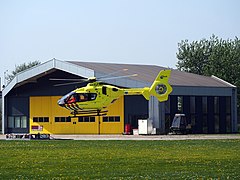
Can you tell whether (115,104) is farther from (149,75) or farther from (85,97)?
(85,97)

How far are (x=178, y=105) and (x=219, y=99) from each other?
18.1 feet

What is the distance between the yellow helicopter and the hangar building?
6460 mm

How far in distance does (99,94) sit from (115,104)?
1630cm

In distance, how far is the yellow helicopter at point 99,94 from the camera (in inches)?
2413

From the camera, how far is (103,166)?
2866 cm

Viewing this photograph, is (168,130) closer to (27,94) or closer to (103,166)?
(27,94)

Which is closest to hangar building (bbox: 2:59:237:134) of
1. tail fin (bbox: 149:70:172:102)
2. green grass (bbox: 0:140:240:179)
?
tail fin (bbox: 149:70:172:102)

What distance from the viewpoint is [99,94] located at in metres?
61.2

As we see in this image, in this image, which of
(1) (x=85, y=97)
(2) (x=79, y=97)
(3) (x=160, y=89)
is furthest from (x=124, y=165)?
(3) (x=160, y=89)

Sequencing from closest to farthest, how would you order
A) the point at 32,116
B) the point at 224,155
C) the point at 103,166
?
the point at 103,166
the point at 224,155
the point at 32,116

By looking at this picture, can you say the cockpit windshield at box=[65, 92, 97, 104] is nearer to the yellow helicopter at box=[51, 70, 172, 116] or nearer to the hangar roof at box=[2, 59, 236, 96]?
the yellow helicopter at box=[51, 70, 172, 116]

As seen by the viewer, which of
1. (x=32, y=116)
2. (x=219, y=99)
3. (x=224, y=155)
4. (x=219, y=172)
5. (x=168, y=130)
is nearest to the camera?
(x=219, y=172)

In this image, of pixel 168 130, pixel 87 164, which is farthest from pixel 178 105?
pixel 87 164

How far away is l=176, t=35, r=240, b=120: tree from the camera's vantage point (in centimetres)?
9556
